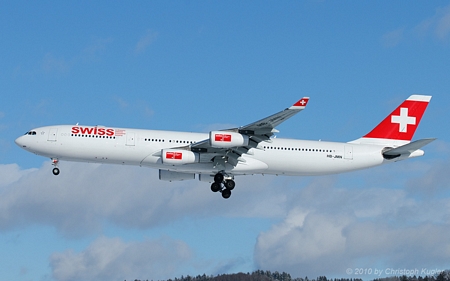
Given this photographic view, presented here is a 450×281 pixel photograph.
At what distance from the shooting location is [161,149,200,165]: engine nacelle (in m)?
47.7

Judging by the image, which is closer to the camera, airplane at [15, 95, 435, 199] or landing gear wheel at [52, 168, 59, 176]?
airplane at [15, 95, 435, 199]

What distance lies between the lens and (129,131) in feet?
163

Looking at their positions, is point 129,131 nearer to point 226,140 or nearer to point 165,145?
point 165,145

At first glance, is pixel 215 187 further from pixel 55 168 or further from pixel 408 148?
pixel 408 148

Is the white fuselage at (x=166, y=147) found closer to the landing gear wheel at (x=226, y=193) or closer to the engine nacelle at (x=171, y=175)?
the landing gear wheel at (x=226, y=193)

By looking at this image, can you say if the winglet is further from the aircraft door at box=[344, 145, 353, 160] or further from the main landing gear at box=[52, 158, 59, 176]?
the main landing gear at box=[52, 158, 59, 176]

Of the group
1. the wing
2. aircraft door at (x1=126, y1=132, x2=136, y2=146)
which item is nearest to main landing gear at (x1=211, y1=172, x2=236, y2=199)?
the wing

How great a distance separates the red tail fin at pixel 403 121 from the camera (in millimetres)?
55562

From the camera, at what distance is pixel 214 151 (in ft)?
161

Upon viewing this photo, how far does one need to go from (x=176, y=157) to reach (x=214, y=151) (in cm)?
300

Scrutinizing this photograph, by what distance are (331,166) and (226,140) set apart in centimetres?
1021

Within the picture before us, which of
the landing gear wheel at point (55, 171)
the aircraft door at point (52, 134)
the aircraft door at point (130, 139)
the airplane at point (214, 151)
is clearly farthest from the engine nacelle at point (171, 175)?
the aircraft door at point (52, 134)

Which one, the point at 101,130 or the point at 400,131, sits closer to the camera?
the point at 101,130

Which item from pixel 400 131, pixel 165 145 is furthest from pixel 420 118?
pixel 165 145
